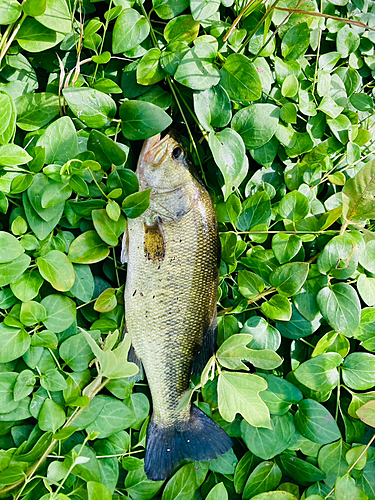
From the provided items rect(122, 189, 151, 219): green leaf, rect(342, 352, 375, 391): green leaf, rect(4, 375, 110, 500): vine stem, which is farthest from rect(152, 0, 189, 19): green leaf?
rect(342, 352, 375, 391): green leaf

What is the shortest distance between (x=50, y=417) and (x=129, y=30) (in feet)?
3.10

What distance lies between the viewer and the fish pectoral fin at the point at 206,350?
3.55 ft

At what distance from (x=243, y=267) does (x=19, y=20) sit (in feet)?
2.71

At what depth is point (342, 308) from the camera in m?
1.13

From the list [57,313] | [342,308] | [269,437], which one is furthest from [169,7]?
[269,437]

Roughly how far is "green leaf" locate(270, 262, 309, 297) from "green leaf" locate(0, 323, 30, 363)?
0.66 metres

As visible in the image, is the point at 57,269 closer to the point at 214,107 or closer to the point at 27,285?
the point at 27,285

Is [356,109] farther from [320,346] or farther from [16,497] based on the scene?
[16,497]

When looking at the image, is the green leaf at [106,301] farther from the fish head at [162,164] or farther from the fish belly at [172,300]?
the fish head at [162,164]

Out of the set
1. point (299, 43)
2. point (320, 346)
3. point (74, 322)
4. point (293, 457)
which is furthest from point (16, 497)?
point (299, 43)

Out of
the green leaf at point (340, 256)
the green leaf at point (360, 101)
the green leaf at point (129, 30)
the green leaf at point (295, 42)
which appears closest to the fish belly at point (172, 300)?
the green leaf at point (340, 256)

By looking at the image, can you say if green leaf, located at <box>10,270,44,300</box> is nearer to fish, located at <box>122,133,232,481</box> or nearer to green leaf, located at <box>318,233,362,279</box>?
fish, located at <box>122,133,232,481</box>

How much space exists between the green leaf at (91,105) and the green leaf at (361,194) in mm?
632

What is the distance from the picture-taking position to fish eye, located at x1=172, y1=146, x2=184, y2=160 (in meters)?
1.02
